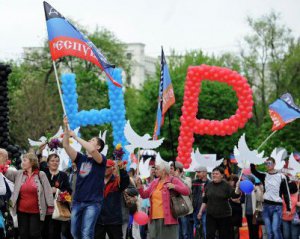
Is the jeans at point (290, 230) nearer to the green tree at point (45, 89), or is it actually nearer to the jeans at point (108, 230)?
the jeans at point (108, 230)

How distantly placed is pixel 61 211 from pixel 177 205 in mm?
1910

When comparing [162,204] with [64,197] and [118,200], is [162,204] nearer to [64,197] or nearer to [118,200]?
[118,200]

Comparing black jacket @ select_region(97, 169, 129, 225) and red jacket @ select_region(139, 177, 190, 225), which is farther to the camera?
red jacket @ select_region(139, 177, 190, 225)

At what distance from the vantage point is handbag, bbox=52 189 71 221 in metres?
13.1

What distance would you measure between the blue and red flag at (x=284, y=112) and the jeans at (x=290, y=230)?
17.6 feet

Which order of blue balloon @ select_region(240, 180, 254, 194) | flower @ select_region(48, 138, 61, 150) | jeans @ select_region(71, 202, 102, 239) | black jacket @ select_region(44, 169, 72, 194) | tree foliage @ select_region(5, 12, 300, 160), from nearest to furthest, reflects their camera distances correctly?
jeans @ select_region(71, 202, 102, 239), black jacket @ select_region(44, 169, 72, 194), flower @ select_region(48, 138, 61, 150), blue balloon @ select_region(240, 180, 254, 194), tree foliage @ select_region(5, 12, 300, 160)

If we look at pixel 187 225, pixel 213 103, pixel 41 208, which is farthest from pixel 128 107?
pixel 41 208

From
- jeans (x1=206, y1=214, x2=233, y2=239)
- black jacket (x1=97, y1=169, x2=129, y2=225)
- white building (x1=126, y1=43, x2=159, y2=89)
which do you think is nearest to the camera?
black jacket (x1=97, y1=169, x2=129, y2=225)

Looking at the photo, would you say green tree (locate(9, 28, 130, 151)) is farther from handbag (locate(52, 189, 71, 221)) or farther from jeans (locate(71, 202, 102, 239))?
jeans (locate(71, 202, 102, 239))

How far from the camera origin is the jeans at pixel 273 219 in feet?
56.7

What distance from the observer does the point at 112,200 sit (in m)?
12.1

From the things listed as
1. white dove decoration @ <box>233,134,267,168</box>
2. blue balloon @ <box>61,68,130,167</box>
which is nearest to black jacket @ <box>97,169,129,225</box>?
white dove decoration @ <box>233,134,267,168</box>

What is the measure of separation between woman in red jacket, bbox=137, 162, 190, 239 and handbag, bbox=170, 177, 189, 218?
0.22 feet

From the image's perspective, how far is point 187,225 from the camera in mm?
17969
